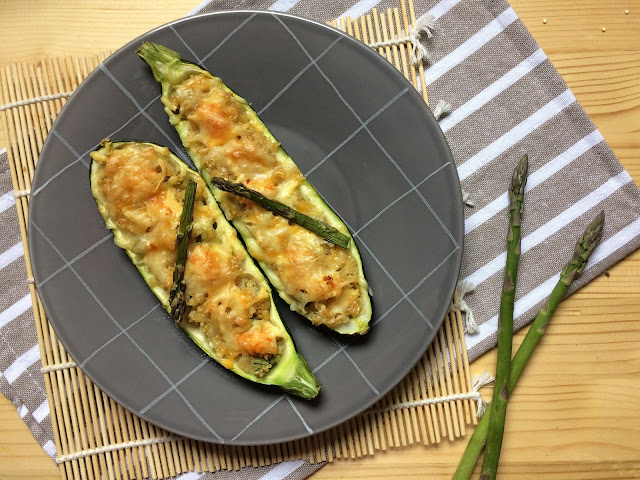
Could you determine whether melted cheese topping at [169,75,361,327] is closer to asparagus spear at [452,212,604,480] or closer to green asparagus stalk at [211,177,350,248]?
green asparagus stalk at [211,177,350,248]

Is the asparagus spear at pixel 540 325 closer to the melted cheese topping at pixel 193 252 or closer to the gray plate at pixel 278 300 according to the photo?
the gray plate at pixel 278 300

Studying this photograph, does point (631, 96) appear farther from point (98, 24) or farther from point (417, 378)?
point (98, 24)

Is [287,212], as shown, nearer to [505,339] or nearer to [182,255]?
[182,255]

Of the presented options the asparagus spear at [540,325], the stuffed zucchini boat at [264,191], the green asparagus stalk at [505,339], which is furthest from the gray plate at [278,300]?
the asparagus spear at [540,325]

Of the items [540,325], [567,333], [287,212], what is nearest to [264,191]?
[287,212]

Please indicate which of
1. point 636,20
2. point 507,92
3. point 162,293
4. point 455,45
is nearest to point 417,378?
point 162,293
